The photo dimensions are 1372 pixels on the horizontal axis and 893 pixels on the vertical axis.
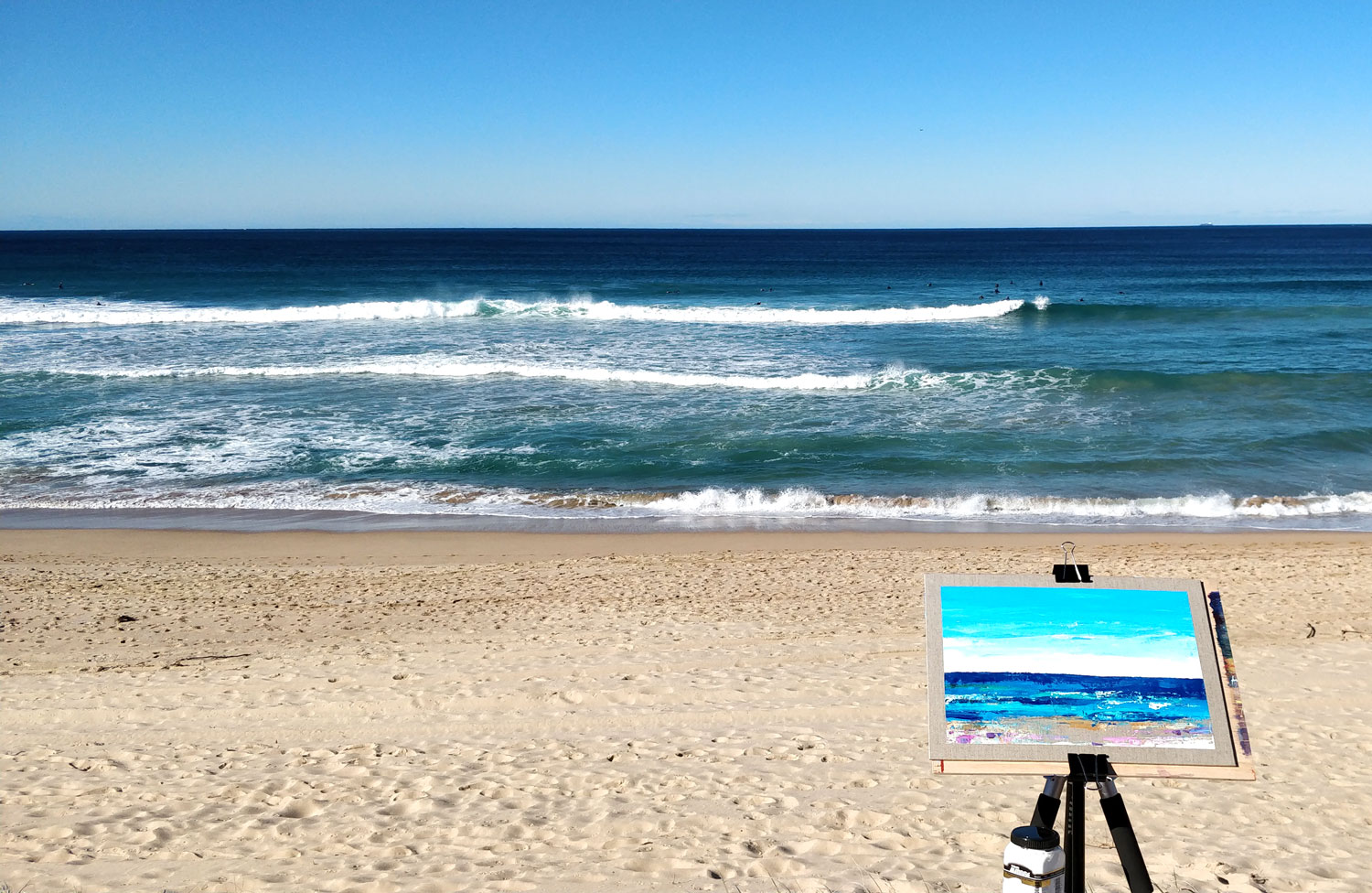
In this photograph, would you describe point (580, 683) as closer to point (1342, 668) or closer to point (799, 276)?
point (1342, 668)

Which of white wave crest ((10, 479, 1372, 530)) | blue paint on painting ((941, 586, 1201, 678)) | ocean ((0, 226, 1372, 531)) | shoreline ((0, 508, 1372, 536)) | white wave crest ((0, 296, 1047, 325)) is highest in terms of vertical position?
white wave crest ((0, 296, 1047, 325))

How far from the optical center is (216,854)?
4.93m

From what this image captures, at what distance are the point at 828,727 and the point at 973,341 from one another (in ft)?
91.2

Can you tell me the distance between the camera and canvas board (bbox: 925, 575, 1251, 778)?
11.4ft

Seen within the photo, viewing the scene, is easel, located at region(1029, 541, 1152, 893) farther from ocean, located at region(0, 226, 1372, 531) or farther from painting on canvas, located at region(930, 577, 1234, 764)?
ocean, located at region(0, 226, 1372, 531)

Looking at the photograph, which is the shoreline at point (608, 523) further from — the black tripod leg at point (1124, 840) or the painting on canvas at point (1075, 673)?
the black tripod leg at point (1124, 840)

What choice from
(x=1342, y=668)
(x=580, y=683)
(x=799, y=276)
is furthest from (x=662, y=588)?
(x=799, y=276)

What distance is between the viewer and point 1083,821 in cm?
349

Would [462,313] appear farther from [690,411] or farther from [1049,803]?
[1049,803]

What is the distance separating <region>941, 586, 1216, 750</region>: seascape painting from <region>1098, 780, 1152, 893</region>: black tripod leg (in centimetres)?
18

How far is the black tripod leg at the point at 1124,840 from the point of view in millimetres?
3443

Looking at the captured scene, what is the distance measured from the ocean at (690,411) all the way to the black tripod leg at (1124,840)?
10.8 meters

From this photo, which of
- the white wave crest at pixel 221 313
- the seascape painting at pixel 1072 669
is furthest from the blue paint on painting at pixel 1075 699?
the white wave crest at pixel 221 313

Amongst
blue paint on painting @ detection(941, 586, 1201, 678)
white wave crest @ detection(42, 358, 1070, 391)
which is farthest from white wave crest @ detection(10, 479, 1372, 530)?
blue paint on painting @ detection(941, 586, 1201, 678)
